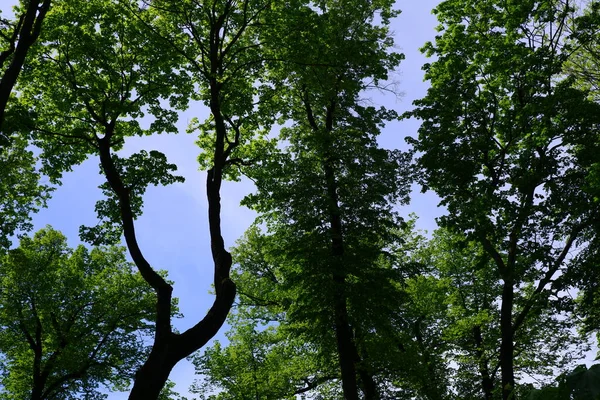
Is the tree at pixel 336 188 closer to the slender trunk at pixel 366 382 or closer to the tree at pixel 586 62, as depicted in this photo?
the slender trunk at pixel 366 382

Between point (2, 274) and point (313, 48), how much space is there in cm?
2207

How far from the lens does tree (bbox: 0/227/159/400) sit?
26.1 meters

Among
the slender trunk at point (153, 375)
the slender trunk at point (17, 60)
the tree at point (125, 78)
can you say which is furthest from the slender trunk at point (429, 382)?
the slender trunk at point (17, 60)

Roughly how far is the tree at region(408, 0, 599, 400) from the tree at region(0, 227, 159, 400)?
1774 centimetres

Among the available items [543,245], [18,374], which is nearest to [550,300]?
[543,245]

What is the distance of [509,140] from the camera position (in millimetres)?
19266

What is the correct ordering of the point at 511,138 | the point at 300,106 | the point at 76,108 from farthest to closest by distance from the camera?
the point at 300,106 < the point at 511,138 < the point at 76,108

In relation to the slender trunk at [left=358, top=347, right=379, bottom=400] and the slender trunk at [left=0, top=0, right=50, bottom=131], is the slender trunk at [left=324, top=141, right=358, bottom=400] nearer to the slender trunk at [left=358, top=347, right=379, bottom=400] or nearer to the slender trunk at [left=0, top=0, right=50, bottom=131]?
the slender trunk at [left=358, top=347, right=379, bottom=400]

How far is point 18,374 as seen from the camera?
27156 mm

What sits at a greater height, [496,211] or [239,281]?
[239,281]

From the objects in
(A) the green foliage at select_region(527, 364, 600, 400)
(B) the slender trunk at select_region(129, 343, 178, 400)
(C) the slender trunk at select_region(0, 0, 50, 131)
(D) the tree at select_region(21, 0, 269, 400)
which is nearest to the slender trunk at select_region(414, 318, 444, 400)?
(D) the tree at select_region(21, 0, 269, 400)

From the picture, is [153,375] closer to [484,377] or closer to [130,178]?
[130,178]

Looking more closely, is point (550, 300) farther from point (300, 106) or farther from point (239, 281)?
point (239, 281)

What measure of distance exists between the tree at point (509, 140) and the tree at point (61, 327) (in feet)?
58.2
